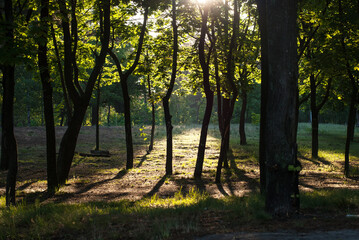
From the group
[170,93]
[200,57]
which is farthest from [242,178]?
[200,57]

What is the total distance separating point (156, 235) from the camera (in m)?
4.76

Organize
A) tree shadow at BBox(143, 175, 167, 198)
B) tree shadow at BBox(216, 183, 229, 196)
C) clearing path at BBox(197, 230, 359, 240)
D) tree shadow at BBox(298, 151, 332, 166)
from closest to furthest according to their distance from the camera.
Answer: clearing path at BBox(197, 230, 359, 240) < tree shadow at BBox(143, 175, 167, 198) < tree shadow at BBox(216, 183, 229, 196) < tree shadow at BBox(298, 151, 332, 166)

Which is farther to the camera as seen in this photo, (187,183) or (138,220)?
(187,183)

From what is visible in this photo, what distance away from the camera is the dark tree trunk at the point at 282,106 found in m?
5.62

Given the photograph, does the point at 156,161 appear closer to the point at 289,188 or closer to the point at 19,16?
the point at 19,16

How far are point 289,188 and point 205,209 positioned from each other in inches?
64.6

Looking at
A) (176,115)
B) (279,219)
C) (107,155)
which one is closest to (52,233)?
(279,219)

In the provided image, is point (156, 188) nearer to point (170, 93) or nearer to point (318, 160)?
point (170, 93)

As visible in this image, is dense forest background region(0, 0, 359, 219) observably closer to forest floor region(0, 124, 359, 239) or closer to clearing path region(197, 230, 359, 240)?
forest floor region(0, 124, 359, 239)

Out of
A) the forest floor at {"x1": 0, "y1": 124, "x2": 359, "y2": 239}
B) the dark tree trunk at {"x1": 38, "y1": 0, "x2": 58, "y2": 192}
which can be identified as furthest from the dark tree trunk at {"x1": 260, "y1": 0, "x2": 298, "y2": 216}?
the dark tree trunk at {"x1": 38, "y1": 0, "x2": 58, "y2": 192}

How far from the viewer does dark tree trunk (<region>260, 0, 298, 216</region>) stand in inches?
221

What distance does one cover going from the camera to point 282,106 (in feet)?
18.4

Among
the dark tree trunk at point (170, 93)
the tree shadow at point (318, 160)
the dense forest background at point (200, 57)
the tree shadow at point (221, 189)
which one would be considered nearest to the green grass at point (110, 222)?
the dense forest background at point (200, 57)

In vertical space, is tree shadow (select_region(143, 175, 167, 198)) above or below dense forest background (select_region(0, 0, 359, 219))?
below
